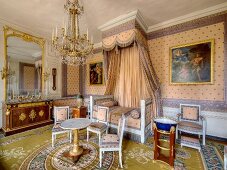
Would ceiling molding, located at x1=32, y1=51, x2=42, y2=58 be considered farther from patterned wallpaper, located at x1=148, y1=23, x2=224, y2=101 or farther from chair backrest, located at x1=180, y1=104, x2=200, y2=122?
chair backrest, located at x1=180, y1=104, x2=200, y2=122

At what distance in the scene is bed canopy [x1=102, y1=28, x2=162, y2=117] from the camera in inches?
171

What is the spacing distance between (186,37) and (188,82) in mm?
1666

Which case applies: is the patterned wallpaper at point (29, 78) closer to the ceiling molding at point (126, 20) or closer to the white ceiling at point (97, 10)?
the white ceiling at point (97, 10)

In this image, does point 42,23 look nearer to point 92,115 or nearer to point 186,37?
point 92,115

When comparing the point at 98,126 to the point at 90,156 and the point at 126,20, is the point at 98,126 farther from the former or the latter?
the point at 126,20

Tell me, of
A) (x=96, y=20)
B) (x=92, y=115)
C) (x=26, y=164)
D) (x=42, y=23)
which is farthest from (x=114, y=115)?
(x=42, y=23)

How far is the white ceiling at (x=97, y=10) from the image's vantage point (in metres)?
3.75

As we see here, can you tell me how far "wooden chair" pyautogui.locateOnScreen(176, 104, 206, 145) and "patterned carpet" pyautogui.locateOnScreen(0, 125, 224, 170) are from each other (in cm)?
54

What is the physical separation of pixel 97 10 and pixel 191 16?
10.9ft

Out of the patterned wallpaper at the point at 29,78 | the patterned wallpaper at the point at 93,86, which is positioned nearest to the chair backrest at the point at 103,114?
the patterned wallpaper at the point at 93,86

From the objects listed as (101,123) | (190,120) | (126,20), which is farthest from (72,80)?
(190,120)

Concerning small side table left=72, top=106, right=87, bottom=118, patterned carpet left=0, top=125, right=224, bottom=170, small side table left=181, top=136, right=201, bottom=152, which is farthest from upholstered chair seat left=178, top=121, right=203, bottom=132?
small side table left=72, top=106, right=87, bottom=118

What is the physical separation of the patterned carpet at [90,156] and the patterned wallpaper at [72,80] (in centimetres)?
371

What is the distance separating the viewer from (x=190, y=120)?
4.21 m
